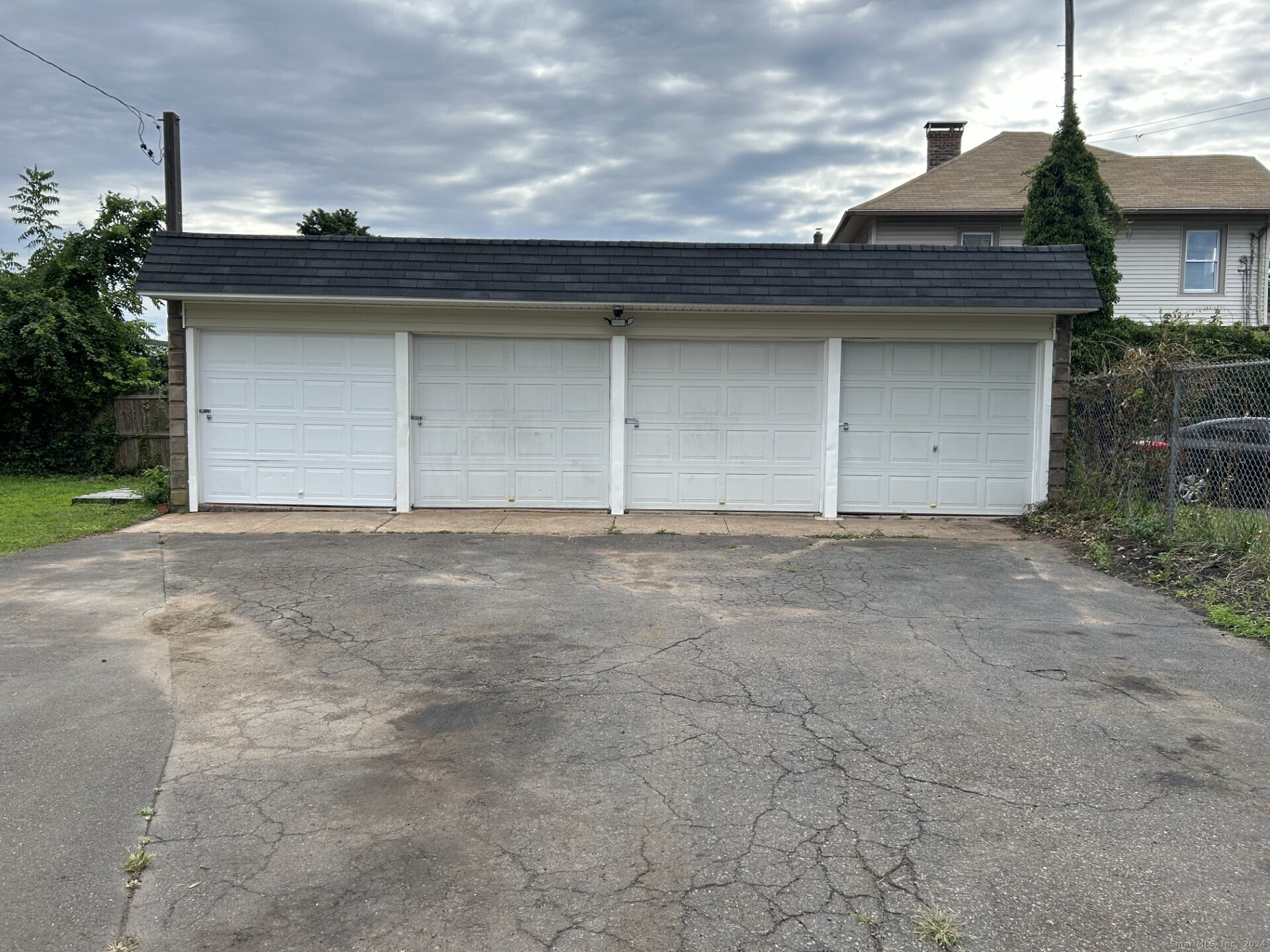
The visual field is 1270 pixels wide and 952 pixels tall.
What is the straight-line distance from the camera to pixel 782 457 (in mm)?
11328

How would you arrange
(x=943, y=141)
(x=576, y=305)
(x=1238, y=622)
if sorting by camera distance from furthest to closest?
(x=943, y=141)
(x=576, y=305)
(x=1238, y=622)

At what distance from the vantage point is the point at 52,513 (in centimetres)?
1118

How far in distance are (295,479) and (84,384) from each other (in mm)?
6537

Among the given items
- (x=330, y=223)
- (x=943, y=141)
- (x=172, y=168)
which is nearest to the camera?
(x=172, y=168)

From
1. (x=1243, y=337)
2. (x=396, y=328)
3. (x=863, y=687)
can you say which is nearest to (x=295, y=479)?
(x=396, y=328)

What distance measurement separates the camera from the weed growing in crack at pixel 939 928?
2.67 meters

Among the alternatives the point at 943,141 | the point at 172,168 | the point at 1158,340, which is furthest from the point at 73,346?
the point at 943,141

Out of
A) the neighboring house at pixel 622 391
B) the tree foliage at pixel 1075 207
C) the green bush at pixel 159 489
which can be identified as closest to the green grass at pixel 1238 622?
the neighboring house at pixel 622 391

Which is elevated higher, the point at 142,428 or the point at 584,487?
the point at 142,428

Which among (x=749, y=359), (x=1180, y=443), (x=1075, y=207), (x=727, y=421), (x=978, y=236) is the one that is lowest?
(x=1180, y=443)

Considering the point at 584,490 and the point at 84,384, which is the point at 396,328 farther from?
the point at 84,384

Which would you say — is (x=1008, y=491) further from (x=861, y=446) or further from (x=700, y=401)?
(x=700, y=401)

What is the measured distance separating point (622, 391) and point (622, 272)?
143 centimetres

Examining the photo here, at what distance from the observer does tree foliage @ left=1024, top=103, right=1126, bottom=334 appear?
593 inches
